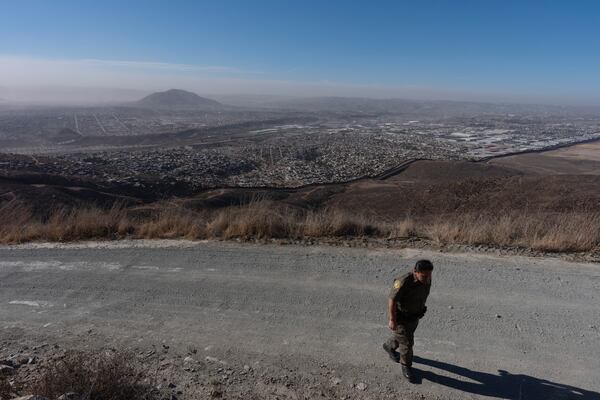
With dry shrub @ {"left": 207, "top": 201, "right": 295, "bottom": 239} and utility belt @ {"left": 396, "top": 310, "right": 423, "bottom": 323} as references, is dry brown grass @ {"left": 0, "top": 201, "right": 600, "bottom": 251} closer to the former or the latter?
dry shrub @ {"left": 207, "top": 201, "right": 295, "bottom": 239}

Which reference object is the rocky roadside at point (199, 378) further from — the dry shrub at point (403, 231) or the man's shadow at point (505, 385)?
the dry shrub at point (403, 231)

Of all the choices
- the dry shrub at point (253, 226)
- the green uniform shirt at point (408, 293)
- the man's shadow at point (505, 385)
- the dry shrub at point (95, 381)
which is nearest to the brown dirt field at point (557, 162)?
the dry shrub at point (253, 226)

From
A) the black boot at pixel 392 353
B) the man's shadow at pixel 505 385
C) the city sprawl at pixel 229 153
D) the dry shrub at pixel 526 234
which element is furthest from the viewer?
the city sprawl at pixel 229 153

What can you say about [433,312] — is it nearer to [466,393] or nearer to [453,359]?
[453,359]

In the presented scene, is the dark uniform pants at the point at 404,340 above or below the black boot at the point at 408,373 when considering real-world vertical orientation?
above

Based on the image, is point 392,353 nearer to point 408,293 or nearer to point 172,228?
point 408,293

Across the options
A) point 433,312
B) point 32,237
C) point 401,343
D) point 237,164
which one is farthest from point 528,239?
point 237,164

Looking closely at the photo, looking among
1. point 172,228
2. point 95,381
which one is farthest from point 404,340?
point 172,228

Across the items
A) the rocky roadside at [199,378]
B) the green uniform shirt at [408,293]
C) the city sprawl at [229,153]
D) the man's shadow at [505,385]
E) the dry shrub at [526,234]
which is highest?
the green uniform shirt at [408,293]

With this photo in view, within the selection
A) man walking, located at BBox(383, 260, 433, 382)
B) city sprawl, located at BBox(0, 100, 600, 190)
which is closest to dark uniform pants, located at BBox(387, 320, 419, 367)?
man walking, located at BBox(383, 260, 433, 382)
